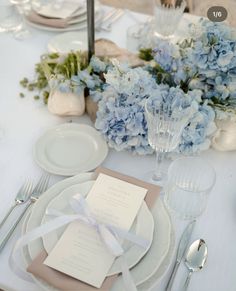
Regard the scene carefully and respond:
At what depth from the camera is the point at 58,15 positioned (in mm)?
1274

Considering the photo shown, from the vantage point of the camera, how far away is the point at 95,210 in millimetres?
697

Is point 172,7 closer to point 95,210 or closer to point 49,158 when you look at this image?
point 49,158

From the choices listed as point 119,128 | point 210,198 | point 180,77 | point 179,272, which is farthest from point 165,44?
point 179,272

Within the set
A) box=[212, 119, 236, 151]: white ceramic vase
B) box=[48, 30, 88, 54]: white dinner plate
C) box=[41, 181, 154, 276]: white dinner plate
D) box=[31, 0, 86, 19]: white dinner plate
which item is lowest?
box=[41, 181, 154, 276]: white dinner plate

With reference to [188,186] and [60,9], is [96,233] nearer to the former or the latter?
[188,186]

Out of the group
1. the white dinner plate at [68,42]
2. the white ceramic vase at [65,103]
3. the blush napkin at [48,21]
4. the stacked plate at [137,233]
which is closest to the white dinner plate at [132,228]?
the stacked plate at [137,233]

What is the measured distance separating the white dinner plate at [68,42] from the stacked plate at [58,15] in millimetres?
50

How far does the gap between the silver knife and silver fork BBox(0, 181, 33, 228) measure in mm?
309

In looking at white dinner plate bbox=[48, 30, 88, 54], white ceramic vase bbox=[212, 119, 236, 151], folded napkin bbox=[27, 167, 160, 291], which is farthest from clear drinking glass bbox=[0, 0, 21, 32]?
folded napkin bbox=[27, 167, 160, 291]

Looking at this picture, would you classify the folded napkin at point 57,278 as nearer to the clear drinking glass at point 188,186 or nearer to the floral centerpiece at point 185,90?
the clear drinking glass at point 188,186

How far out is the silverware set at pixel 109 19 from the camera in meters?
1.30

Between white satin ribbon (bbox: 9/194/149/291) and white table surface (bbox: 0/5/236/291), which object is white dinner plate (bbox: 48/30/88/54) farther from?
white satin ribbon (bbox: 9/194/149/291)

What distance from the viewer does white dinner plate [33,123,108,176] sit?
832mm

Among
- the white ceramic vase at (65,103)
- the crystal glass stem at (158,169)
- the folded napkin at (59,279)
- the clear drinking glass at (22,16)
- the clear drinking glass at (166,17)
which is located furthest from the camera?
the clear drinking glass at (22,16)
